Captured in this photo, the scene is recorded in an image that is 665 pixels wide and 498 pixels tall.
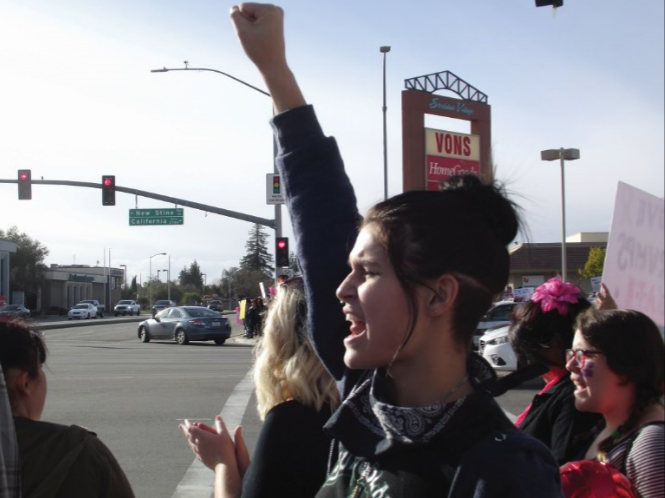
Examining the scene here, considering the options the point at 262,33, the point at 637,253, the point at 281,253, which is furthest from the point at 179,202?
the point at 262,33

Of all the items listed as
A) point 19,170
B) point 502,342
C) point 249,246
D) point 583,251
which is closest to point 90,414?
point 502,342

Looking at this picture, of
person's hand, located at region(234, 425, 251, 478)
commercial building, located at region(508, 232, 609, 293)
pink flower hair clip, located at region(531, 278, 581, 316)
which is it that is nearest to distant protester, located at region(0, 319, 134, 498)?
person's hand, located at region(234, 425, 251, 478)

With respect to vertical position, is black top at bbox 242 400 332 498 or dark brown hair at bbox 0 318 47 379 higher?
dark brown hair at bbox 0 318 47 379

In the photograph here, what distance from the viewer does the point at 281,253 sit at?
24.5m

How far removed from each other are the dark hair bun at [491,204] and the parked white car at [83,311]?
2596 inches

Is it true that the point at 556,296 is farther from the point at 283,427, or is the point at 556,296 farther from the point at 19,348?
the point at 19,348

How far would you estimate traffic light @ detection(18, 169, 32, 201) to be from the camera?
24.3 m

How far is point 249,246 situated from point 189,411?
436 feet

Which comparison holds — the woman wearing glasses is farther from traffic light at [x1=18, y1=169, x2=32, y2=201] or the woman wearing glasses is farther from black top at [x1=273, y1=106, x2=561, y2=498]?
traffic light at [x1=18, y1=169, x2=32, y2=201]

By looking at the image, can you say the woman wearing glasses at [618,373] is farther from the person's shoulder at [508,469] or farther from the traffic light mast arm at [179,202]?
the traffic light mast arm at [179,202]

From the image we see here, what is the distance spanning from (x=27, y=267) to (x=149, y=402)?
75.0m

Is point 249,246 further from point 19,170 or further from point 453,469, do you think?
point 453,469

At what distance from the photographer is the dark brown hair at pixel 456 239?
1407mm

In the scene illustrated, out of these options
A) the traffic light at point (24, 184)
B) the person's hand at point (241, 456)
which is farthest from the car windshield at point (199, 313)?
the person's hand at point (241, 456)
